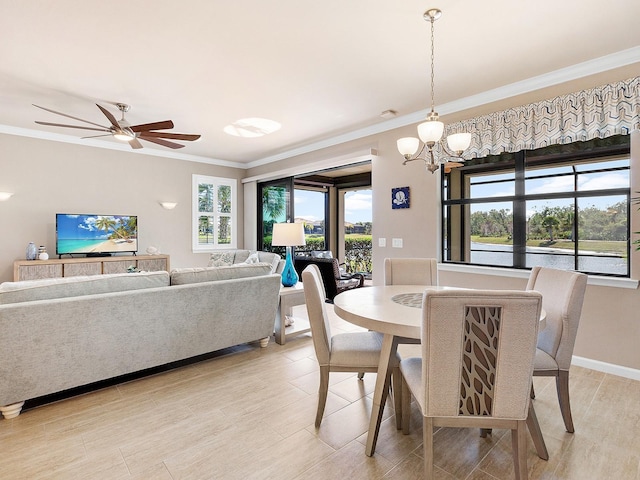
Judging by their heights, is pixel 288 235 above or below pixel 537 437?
above

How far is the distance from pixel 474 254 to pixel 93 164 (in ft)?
18.6

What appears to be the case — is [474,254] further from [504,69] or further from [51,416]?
[51,416]

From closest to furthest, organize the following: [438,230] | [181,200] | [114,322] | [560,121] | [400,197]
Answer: [114,322], [560,121], [438,230], [400,197], [181,200]

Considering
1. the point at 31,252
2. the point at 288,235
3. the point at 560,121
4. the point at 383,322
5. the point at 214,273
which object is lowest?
the point at 383,322

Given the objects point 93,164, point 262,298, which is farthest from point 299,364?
point 93,164

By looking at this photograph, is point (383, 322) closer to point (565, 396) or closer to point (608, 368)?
point (565, 396)

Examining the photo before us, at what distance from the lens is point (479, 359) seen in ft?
4.65

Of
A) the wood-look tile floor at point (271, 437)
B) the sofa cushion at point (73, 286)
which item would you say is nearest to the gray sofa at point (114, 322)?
the sofa cushion at point (73, 286)

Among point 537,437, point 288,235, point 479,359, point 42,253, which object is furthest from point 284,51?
point 42,253

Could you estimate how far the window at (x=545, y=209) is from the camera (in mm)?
2902

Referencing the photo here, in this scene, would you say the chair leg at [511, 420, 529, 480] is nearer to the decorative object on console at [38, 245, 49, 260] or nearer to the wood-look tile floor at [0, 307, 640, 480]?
the wood-look tile floor at [0, 307, 640, 480]

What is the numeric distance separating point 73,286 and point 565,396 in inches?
126

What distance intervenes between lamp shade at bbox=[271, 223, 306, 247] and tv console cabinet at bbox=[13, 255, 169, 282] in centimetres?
270

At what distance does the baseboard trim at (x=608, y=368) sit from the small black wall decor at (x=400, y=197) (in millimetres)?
2283
